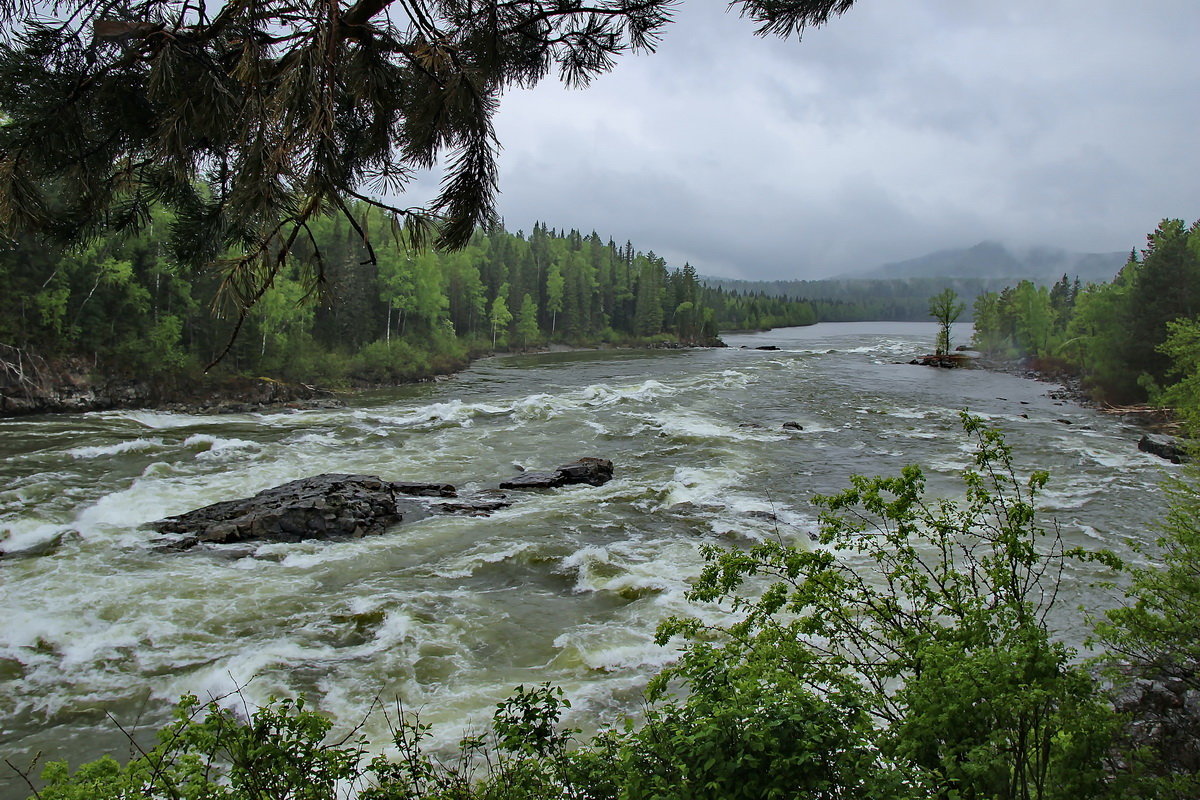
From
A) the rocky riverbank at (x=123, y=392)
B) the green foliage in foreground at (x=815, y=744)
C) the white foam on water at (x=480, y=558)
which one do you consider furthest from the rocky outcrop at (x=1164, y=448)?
the rocky riverbank at (x=123, y=392)

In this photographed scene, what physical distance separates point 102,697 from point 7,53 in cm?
851

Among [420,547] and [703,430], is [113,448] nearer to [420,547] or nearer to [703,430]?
[420,547]

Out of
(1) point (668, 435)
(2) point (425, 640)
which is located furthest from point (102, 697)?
(1) point (668, 435)

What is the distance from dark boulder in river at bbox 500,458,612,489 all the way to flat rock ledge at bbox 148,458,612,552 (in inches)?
44.6

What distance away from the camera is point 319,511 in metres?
14.0

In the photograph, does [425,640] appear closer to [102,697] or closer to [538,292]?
[102,697]

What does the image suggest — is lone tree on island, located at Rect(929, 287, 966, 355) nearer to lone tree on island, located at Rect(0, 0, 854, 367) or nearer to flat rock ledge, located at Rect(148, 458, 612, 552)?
flat rock ledge, located at Rect(148, 458, 612, 552)

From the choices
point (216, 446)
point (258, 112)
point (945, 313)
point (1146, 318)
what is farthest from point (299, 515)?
point (945, 313)

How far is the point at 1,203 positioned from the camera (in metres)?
2.54

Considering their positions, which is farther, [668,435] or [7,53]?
[668,435]

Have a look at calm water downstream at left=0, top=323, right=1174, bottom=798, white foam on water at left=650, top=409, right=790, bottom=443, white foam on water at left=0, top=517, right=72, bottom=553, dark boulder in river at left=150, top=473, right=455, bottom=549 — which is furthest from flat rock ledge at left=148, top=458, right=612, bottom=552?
white foam on water at left=650, top=409, right=790, bottom=443

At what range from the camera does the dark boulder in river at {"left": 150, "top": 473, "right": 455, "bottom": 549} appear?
43.6ft

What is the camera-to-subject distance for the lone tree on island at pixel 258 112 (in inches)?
Answer: 89.9

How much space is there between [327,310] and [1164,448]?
2980cm
